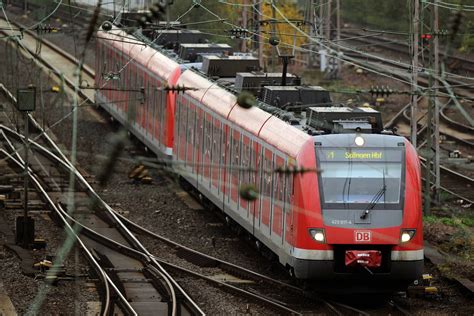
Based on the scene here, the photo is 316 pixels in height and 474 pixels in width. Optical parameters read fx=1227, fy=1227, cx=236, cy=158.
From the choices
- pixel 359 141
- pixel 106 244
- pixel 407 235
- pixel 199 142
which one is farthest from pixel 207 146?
pixel 407 235

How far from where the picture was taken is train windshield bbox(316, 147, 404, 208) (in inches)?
692

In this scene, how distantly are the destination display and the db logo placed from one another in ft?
3.54

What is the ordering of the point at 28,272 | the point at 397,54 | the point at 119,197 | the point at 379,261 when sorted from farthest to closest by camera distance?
the point at 397,54 < the point at 119,197 < the point at 28,272 < the point at 379,261

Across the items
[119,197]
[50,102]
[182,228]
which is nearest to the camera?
[182,228]

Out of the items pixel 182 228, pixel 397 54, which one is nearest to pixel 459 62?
pixel 397 54

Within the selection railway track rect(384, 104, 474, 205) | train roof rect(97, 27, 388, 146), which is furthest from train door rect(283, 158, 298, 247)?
railway track rect(384, 104, 474, 205)

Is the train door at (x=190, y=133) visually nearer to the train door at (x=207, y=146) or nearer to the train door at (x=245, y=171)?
the train door at (x=207, y=146)

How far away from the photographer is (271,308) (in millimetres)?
18047

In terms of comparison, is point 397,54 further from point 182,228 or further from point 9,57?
point 182,228

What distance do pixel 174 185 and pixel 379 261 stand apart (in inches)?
459

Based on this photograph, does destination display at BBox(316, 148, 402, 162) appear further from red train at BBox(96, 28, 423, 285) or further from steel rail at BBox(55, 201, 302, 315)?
steel rail at BBox(55, 201, 302, 315)

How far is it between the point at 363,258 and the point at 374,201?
32.9 inches

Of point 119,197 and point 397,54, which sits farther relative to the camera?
point 397,54

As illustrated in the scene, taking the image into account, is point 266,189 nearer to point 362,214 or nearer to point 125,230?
point 362,214
